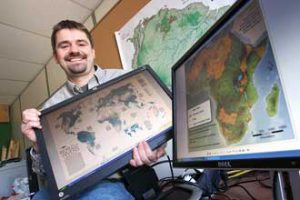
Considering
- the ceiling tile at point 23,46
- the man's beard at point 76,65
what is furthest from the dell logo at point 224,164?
the ceiling tile at point 23,46

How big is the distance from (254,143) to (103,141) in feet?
1.25

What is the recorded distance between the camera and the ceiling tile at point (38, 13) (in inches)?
Answer: 66.2

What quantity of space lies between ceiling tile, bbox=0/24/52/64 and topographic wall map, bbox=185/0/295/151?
1.88 metres

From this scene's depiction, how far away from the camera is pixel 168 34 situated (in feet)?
4.17

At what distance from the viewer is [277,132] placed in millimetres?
299

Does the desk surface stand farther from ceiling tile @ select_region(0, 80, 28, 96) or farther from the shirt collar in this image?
the shirt collar

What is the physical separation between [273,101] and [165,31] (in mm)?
1047

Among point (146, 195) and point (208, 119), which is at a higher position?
point (208, 119)

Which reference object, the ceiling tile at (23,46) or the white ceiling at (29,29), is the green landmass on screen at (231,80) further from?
the ceiling tile at (23,46)

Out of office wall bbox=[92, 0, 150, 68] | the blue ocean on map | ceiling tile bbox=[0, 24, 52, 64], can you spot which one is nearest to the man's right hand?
the blue ocean on map

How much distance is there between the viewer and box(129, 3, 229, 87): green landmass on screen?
1.12m

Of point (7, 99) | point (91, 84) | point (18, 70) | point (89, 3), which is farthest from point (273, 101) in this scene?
point (7, 99)

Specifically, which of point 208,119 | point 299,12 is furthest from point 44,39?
point 299,12

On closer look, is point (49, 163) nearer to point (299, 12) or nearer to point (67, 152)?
point (67, 152)
